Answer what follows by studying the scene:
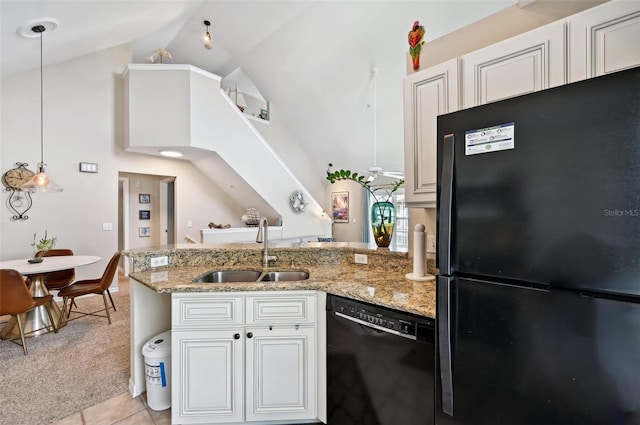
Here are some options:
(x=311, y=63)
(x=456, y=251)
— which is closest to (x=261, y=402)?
(x=456, y=251)

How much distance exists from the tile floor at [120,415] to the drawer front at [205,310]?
2.39 ft

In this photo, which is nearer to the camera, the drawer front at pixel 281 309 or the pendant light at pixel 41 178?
the drawer front at pixel 281 309

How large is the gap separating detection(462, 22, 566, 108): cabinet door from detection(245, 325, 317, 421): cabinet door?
A: 156 cm

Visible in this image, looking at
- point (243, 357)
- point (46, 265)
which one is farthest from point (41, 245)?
point (243, 357)

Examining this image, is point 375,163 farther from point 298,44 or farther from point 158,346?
point 158,346

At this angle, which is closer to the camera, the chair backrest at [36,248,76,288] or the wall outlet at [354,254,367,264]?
the wall outlet at [354,254,367,264]

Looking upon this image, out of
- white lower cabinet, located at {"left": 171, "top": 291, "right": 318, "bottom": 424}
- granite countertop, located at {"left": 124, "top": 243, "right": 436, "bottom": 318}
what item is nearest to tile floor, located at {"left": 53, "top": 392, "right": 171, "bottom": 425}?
white lower cabinet, located at {"left": 171, "top": 291, "right": 318, "bottom": 424}

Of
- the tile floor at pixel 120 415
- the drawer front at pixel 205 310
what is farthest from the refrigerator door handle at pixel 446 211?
the tile floor at pixel 120 415

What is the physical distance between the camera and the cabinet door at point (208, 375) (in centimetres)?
164

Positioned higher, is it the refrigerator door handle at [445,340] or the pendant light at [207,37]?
the pendant light at [207,37]

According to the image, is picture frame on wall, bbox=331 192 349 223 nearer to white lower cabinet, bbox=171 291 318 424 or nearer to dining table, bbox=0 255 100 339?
dining table, bbox=0 255 100 339

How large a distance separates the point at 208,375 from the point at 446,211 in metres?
1.58

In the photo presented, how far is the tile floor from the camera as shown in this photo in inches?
70.4

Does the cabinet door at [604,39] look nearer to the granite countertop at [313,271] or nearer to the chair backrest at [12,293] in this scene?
the granite countertop at [313,271]
